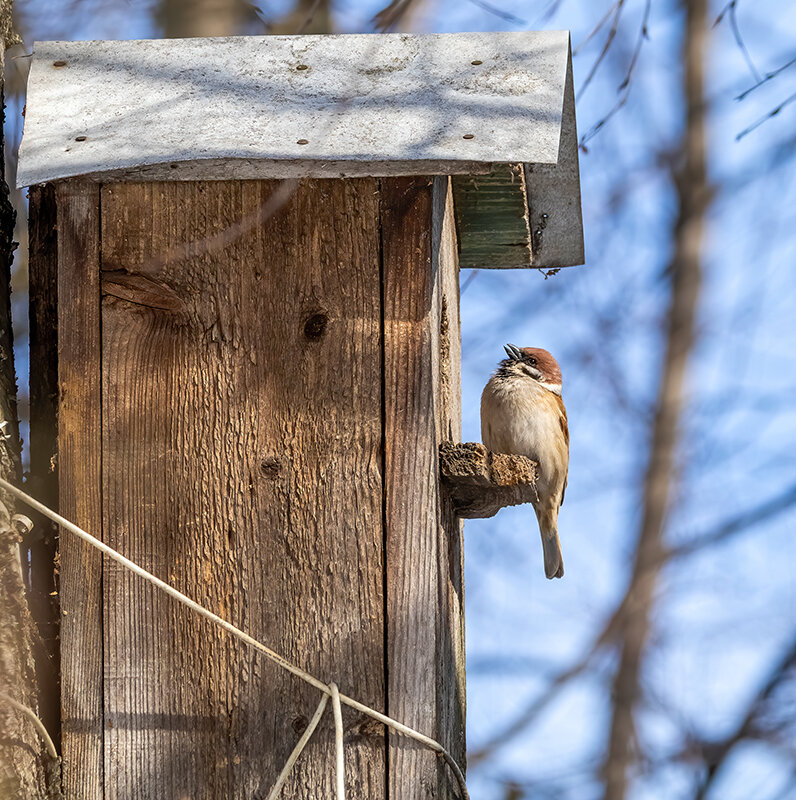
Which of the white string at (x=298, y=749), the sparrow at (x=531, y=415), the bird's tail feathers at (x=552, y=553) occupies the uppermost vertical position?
the sparrow at (x=531, y=415)

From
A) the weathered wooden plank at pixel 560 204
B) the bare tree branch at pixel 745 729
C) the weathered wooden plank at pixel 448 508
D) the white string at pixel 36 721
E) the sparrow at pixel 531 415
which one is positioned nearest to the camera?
the white string at pixel 36 721

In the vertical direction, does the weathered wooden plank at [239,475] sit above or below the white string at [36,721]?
above

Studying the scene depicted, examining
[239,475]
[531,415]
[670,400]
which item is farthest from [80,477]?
[670,400]

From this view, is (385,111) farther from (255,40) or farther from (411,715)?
(411,715)

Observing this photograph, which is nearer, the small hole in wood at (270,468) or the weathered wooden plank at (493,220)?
the small hole in wood at (270,468)

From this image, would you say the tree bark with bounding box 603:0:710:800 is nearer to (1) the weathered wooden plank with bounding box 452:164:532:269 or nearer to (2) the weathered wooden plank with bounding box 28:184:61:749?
(1) the weathered wooden plank with bounding box 452:164:532:269

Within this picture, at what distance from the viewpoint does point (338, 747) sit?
1698 mm

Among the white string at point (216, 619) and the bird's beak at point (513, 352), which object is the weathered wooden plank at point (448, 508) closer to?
the white string at point (216, 619)

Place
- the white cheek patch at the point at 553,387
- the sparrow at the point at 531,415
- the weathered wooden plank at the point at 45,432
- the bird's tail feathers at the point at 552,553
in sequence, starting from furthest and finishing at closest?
the bird's tail feathers at the point at 552,553, the white cheek patch at the point at 553,387, the sparrow at the point at 531,415, the weathered wooden plank at the point at 45,432

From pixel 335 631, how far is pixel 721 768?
3791 millimetres

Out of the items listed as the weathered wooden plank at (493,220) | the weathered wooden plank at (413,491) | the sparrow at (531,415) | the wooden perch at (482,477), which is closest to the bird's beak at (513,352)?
the sparrow at (531,415)

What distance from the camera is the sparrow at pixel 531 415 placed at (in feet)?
11.6

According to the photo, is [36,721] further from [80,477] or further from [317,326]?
[317,326]

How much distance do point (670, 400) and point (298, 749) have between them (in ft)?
13.1
